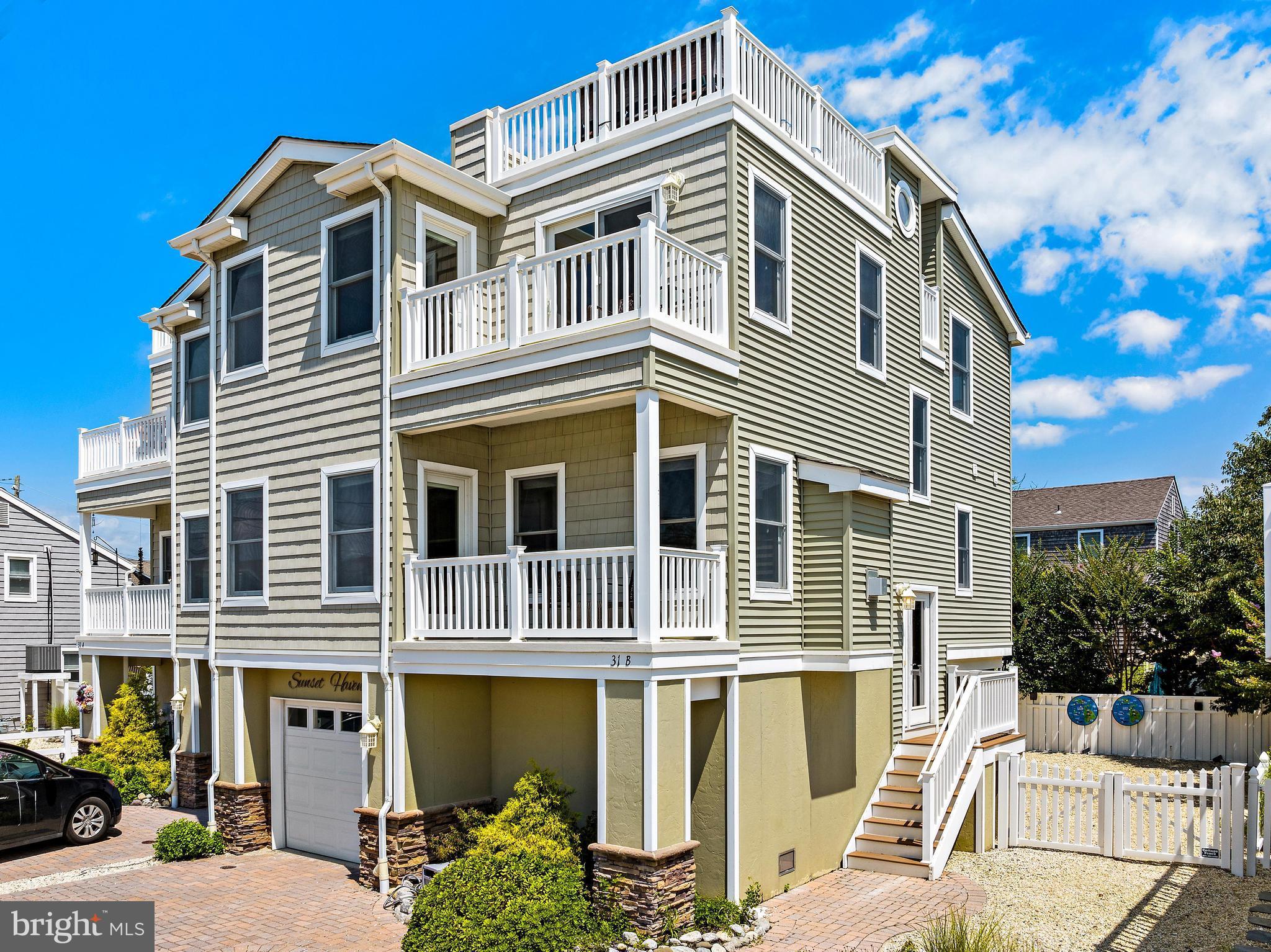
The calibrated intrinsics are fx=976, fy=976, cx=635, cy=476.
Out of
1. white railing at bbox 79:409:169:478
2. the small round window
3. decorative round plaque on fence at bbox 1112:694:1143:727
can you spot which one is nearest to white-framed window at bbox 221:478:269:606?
white railing at bbox 79:409:169:478

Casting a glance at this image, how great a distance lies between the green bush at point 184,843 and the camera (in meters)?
14.0

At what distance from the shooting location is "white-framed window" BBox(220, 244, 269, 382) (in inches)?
601

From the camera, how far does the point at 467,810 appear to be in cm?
1283

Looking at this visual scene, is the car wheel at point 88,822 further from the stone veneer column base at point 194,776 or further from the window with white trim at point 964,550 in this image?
the window with white trim at point 964,550

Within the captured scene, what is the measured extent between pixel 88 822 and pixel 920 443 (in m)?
15.1

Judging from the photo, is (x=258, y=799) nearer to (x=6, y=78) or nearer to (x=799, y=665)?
(x=799, y=665)

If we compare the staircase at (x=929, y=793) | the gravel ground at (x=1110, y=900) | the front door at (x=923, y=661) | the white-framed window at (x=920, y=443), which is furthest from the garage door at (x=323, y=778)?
the white-framed window at (x=920, y=443)

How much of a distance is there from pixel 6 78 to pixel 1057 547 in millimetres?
36574

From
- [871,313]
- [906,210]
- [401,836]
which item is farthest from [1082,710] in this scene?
[401,836]

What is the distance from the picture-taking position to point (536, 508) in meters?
13.5

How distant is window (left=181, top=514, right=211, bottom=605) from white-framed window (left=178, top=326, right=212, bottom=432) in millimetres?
1628

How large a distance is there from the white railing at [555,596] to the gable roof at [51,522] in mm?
20671

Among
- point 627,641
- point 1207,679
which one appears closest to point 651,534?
point 627,641

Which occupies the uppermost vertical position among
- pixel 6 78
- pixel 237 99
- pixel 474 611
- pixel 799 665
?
pixel 237 99
